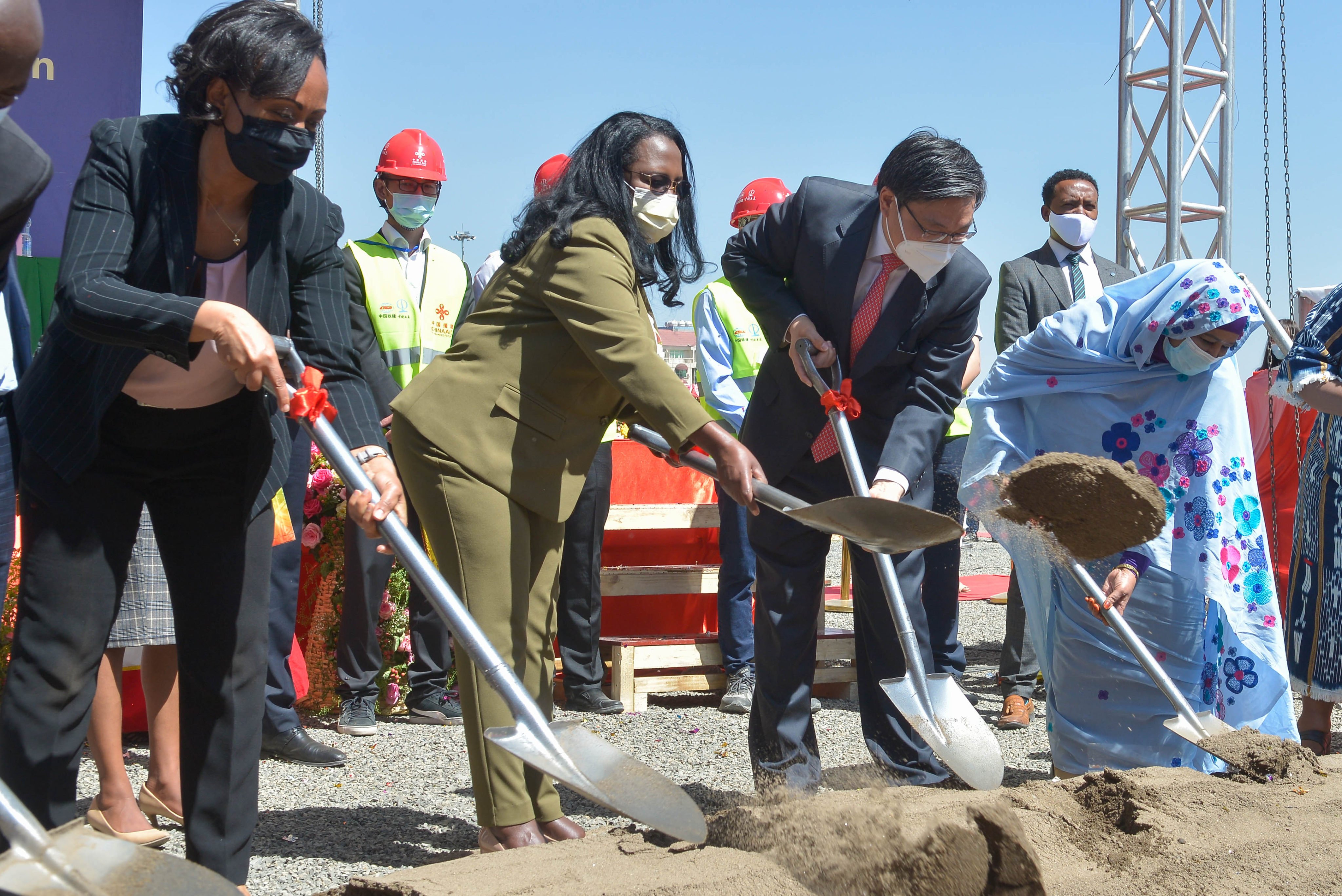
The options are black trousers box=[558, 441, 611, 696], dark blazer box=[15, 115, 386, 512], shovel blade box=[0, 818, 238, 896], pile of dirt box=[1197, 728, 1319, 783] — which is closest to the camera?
shovel blade box=[0, 818, 238, 896]

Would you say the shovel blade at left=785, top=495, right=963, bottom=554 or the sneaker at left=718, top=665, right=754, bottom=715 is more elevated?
the shovel blade at left=785, top=495, right=963, bottom=554

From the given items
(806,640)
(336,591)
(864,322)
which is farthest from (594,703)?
(864,322)

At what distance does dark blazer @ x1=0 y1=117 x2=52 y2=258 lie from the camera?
1745 millimetres

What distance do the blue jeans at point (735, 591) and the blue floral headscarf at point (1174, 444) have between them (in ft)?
5.29

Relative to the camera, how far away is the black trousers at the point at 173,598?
85.6 inches

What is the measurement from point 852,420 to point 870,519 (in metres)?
0.93

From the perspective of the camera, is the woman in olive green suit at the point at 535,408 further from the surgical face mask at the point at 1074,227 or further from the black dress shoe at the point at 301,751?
the surgical face mask at the point at 1074,227

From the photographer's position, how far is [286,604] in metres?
4.05

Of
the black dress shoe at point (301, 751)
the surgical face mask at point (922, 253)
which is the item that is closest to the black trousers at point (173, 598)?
the black dress shoe at point (301, 751)

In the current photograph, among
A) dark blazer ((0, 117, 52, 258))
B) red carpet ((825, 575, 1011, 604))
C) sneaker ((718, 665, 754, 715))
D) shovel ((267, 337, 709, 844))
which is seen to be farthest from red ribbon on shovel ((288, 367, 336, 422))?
red carpet ((825, 575, 1011, 604))

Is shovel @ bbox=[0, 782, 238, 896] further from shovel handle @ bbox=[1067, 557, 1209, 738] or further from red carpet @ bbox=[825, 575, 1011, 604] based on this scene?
red carpet @ bbox=[825, 575, 1011, 604]

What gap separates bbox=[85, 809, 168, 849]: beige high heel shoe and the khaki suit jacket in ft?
4.22

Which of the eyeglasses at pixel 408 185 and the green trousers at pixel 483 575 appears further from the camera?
the eyeglasses at pixel 408 185

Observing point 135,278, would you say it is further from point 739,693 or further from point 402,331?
point 739,693
